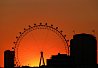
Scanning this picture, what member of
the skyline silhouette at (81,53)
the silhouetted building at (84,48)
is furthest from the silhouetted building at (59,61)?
the silhouetted building at (84,48)

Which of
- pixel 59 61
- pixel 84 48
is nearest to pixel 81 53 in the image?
pixel 84 48

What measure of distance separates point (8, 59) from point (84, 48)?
266cm

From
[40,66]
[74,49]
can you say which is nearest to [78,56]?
[74,49]

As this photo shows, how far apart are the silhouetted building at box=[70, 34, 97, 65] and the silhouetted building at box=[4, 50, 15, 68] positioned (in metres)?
2.09

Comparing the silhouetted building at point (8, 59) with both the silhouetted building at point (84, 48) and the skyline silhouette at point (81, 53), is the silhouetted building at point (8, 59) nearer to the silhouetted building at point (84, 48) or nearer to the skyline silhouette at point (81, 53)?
the skyline silhouette at point (81, 53)

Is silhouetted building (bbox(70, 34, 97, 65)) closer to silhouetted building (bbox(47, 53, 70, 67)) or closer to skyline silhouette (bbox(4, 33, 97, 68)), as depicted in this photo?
skyline silhouette (bbox(4, 33, 97, 68))

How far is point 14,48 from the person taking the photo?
19.6 meters

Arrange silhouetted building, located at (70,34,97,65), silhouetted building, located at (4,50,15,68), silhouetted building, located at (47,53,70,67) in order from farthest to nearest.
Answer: silhouetted building, located at (70,34,97,65), silhouetted building, located at (4,50,15,68), silhouetted building, located at (47,53,70,67)

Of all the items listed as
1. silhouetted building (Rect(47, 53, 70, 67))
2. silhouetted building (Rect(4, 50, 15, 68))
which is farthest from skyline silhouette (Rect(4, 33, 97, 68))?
silhouetted building (Rect(47, 53, 70, 67))

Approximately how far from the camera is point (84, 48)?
18.7 metres

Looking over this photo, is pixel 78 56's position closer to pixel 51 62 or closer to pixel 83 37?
pixel 83 37

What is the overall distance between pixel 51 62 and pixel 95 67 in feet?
4.61

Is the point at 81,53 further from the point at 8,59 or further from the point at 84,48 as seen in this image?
the point at 8,59

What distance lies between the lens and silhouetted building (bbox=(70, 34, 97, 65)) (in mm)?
18469
